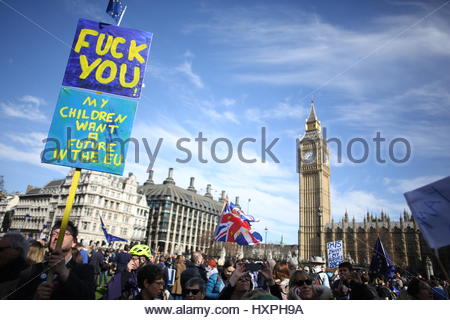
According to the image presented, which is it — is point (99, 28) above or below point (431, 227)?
above

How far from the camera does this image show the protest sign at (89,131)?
15.1ft

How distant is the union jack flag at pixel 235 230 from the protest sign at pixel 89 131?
9.66 metres

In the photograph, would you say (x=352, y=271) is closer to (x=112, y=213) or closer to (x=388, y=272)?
(x=388, y=272)

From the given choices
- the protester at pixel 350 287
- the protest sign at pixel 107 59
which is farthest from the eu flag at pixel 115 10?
the protester at pixel 350 287

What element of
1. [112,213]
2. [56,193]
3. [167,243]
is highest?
[56,193]

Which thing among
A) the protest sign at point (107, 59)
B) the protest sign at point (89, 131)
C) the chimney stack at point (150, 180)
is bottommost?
the protest sign at point (89, 131)

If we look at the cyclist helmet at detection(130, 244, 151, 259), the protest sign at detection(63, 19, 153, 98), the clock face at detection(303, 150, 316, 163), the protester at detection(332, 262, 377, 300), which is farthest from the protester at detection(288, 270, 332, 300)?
the clock face at detection(303, 150, 316, 163)

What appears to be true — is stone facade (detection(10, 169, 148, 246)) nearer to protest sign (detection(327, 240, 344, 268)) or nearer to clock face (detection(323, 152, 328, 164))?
protest sign (detection(327, 240, 344, 268))

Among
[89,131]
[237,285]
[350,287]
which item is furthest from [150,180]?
[237,285]

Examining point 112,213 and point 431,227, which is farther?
point 112,213

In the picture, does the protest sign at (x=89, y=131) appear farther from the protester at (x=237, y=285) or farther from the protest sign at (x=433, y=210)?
the protest sign at (x=433, y=210)
